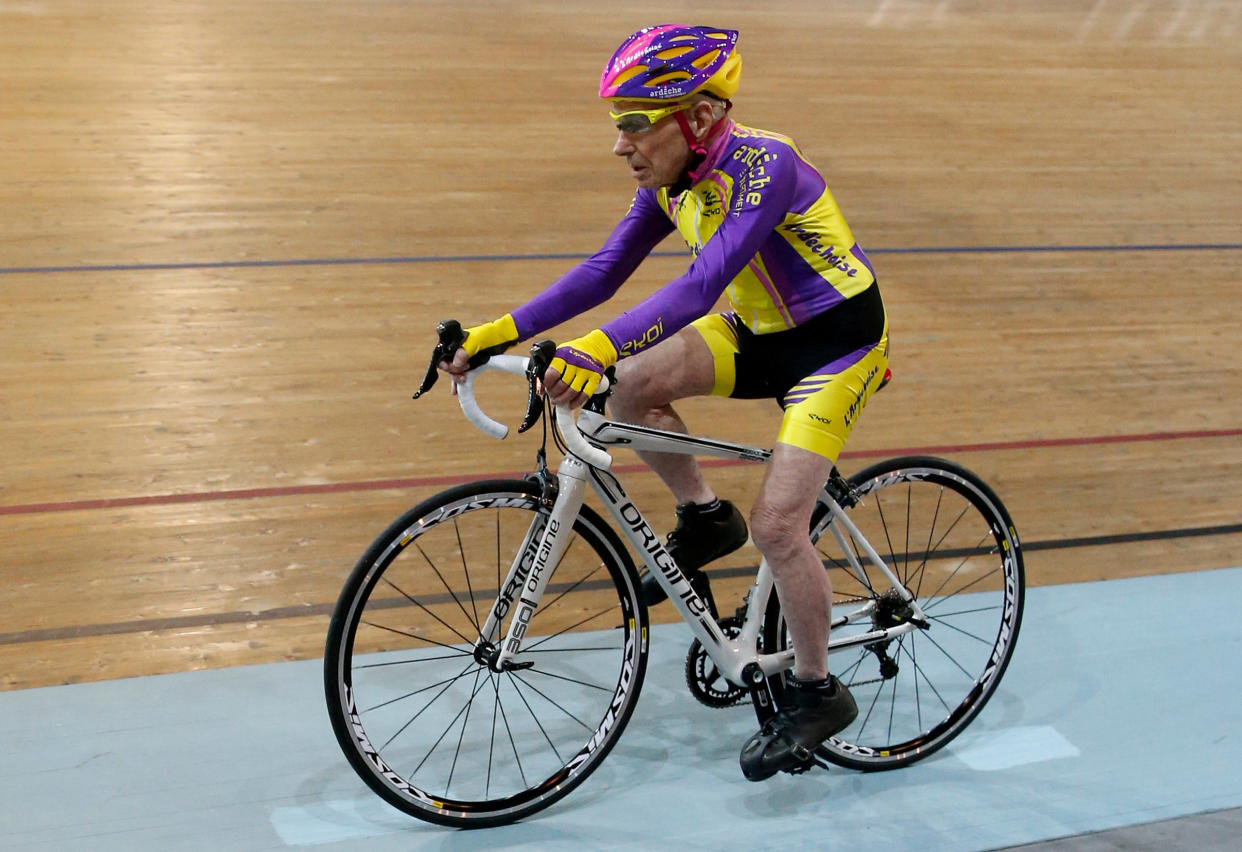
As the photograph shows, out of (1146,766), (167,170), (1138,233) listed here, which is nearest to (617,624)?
(1146,766)

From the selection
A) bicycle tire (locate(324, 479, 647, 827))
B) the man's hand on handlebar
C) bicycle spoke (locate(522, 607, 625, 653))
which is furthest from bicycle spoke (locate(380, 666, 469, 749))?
the man's hand on handlebar

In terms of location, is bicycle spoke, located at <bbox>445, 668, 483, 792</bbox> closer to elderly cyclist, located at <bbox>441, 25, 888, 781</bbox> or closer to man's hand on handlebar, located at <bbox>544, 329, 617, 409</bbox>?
elderly cyclist, located at <bbox>441, 25, 888, 781</bbox>

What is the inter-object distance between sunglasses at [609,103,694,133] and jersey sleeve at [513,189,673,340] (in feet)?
0.77

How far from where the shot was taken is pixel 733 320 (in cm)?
265

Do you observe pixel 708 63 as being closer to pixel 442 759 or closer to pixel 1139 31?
pixel 442 759

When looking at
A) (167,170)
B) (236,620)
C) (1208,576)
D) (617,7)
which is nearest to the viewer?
(236,620)

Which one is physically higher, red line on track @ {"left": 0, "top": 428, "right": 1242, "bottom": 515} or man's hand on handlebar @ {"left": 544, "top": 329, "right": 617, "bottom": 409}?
man's hand on handlebar @ {"left": 544, "top": 329, "right": 617, "bottom": 409}

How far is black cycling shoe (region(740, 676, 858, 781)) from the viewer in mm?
2475

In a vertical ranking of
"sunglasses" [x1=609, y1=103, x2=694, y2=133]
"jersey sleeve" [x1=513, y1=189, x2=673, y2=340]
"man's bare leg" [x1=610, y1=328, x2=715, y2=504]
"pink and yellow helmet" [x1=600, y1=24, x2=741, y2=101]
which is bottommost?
"man's bare leg" [x1=610, y1=328, x2=715, y2=504]

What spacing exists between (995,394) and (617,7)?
5.34 metres

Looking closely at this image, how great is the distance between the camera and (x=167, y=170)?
229 inches

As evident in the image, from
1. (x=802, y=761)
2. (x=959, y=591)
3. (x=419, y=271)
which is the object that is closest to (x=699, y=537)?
(x=802, y=761)

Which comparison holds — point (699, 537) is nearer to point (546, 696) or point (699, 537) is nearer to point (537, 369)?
point (546, 696)

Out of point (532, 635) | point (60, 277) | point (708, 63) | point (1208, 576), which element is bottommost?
point (60, 277)
